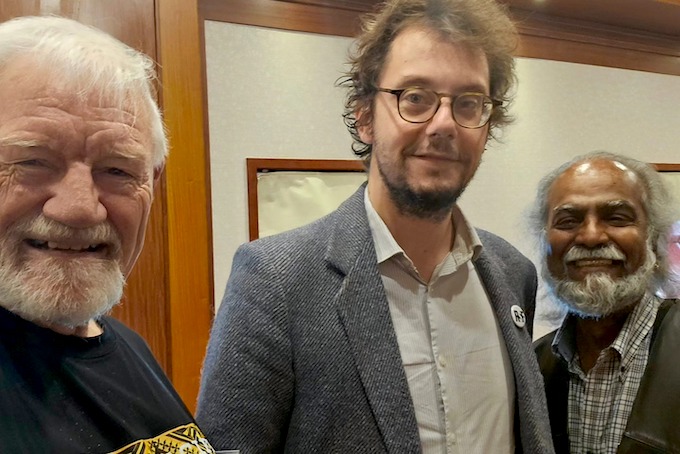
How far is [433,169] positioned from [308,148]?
112 centimetres

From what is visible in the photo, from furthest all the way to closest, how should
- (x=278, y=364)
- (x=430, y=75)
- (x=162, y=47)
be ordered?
(x=162, y=47) → (x=430, y=75) → (x=278, y=364)

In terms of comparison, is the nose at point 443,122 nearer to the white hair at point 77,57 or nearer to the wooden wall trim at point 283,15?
the white hair at point 77,57

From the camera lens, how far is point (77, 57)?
2.76 feet

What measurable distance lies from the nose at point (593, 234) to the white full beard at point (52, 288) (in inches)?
50.1

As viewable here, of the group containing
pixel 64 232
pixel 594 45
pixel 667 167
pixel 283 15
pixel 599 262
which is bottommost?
pixel 599 262

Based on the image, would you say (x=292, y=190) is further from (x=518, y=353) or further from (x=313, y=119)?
(x=518, y=353)

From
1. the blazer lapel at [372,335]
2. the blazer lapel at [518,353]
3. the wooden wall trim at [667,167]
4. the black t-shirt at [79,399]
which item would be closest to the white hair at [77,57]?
the black t-shirt at [79,399]

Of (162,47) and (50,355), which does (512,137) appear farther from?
(50,355)

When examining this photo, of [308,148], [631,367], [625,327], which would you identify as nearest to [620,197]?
[625,327]

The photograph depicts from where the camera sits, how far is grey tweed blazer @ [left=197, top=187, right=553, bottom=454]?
104 cm

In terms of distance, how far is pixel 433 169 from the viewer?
1190mm

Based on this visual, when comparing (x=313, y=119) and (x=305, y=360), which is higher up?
(x=313, y=119)

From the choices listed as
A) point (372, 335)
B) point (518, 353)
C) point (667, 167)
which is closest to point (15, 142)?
point (372, 335)

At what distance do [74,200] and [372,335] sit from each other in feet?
1.86
